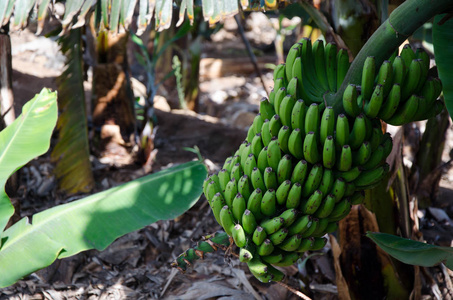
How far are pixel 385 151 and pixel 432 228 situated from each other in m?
1.56

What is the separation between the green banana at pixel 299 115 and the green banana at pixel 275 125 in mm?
39

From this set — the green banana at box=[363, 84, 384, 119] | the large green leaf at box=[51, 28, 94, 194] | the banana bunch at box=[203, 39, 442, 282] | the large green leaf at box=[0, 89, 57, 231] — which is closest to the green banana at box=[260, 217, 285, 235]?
the banana bunch at box=[203, 39, 442, 282]

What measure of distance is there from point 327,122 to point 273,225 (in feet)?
0.88

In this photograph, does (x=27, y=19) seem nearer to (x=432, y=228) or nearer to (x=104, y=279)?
(x=104, y=279)

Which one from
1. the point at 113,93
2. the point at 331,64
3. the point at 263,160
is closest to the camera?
the point at 263,160

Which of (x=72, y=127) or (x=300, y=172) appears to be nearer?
(x=300, y=172)

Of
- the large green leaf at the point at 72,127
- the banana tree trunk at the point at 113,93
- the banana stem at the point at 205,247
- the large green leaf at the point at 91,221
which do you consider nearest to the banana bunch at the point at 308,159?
the banana stem at the point at 205,247

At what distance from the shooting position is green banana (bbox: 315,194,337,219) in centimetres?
100

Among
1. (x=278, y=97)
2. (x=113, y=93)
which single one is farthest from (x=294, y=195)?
(x=113, y=93)

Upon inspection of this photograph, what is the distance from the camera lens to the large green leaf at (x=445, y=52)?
98cm

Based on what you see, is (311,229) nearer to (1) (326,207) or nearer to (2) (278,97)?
(1) (326,207)

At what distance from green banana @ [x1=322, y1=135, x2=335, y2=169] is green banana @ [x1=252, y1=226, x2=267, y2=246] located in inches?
8.5

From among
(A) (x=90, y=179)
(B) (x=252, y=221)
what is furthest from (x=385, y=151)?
(A) (x=90, y=179)

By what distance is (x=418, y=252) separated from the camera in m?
0.99
